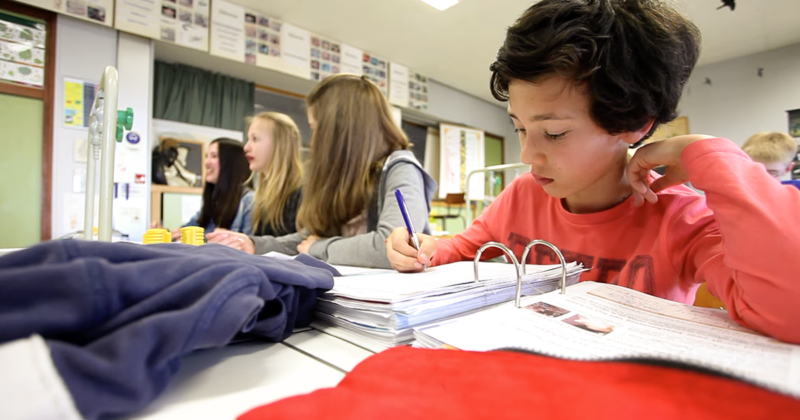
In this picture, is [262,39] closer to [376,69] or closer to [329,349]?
[376,69]

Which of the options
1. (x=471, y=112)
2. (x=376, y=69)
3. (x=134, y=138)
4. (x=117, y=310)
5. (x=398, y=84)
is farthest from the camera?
(x=471, y=112)

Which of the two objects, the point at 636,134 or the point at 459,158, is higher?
the point at 459,158

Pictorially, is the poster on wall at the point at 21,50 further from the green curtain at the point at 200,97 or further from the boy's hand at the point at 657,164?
the boy's hand at the point at 657,164

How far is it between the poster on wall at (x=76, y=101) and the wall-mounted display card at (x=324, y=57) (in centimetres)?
172

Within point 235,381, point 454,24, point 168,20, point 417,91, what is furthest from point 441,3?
point 235,381

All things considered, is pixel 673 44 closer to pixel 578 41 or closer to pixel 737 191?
pixel 578 41

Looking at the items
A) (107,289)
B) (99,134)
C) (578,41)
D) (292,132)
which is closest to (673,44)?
(578,41)

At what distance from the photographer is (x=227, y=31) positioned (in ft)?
9.97

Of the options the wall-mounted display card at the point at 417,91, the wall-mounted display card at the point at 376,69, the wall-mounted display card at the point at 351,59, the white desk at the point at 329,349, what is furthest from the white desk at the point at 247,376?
the wall-mounted display card at the point at 417,91

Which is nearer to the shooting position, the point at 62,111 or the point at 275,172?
the point at 275,172

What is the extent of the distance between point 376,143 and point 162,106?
295 centimetres

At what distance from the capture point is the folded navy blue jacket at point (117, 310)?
0.70 feet

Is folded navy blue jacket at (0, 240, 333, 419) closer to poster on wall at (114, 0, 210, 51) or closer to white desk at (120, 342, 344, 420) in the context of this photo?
white desk at (120, 342, 344, 420)

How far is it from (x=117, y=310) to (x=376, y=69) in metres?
4.15
